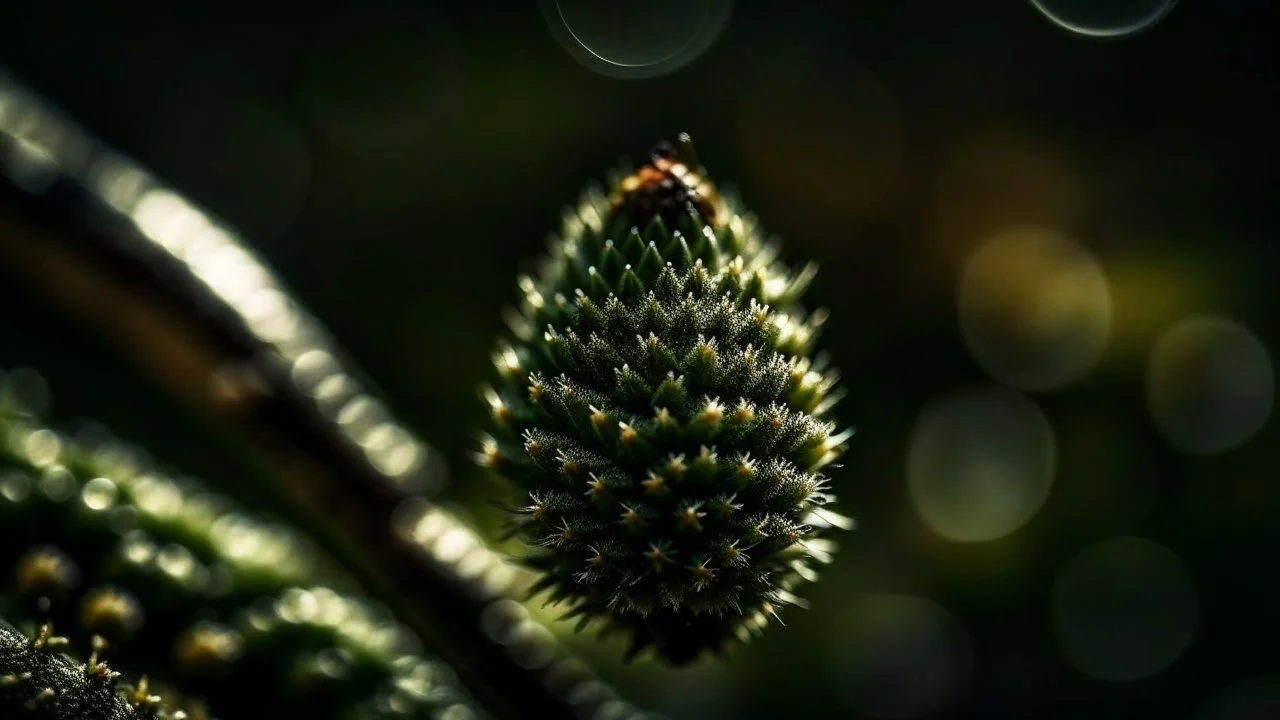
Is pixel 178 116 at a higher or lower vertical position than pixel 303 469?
higher

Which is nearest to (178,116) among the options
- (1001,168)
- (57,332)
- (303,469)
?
(57,332)

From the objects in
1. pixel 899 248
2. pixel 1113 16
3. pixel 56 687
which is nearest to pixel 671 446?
pixel 56 687

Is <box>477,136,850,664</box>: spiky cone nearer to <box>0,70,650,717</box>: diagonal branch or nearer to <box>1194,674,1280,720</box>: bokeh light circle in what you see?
<box>0,70,650,717</box>: diagonal branch

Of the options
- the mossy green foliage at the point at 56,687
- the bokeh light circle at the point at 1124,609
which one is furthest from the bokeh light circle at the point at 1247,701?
the mossy green foliage at the point at 56,687

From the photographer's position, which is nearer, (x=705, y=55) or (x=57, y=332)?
(x=57, y=332)

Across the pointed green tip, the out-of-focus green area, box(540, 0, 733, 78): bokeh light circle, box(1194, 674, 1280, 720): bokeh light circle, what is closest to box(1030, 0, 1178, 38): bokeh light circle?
the out-of-focus green area

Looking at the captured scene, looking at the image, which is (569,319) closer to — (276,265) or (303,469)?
(303,469)

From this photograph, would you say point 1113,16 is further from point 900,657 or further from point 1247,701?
point 900,657

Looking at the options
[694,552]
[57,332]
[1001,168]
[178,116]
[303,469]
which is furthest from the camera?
[178,116]

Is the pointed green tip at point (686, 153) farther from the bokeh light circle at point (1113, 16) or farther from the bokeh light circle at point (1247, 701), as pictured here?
the bokeh light circle at point (1247, 701)
